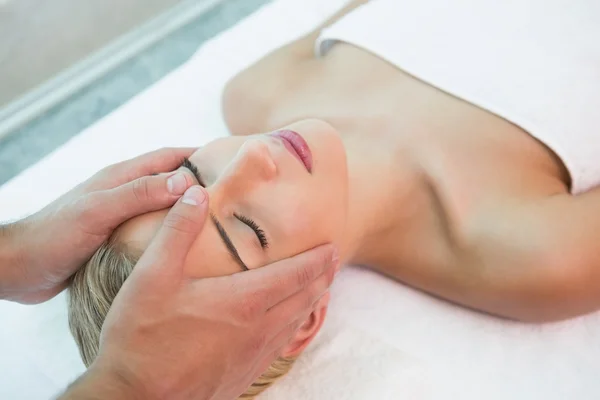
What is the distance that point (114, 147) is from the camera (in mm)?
1433

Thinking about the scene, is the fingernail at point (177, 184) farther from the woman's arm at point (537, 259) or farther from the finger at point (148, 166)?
the woman's arm at point (537, 259)

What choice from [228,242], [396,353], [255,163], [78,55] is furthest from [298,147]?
[78,55]

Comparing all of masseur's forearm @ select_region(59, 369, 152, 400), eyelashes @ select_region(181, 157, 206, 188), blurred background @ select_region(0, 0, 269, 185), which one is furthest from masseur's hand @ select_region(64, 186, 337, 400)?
blurred background @ select_region(0, 0, 269, 185)

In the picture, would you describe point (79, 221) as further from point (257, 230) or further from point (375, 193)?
point (375, 193)

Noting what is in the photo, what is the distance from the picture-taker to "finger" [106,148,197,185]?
1021 millimetres

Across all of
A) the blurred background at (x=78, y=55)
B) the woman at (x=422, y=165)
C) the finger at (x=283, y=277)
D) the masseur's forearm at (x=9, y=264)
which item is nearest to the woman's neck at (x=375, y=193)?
the woman at (x=422, y=165)

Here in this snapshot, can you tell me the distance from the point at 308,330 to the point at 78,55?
4.48 feet

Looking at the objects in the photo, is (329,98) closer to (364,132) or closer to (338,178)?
(364,132)

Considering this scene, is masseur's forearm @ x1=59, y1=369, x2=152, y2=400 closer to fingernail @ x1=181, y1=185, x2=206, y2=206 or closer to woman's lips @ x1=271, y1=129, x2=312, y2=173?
fingernail @ x1=181, y1=185, x2=206, y2=206

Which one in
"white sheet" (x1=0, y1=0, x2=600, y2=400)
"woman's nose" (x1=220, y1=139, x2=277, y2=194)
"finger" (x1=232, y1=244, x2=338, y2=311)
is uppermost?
"woman's nose" (x1=220, y1=139, x2=277, y2=194)

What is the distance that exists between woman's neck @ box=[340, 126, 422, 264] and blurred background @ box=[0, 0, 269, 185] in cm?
113

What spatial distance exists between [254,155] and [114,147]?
69cm

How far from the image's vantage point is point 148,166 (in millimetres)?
1020

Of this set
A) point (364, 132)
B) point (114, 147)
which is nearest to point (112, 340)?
point (364, 132)
